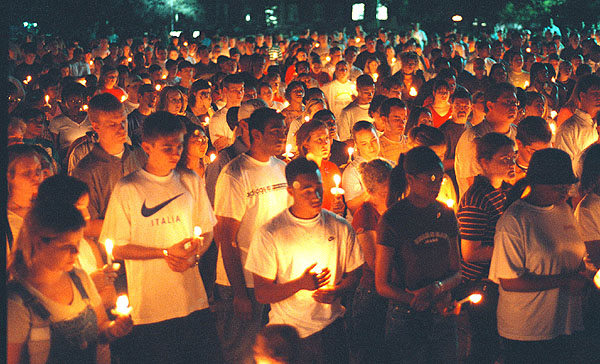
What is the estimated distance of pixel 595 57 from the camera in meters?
14.8

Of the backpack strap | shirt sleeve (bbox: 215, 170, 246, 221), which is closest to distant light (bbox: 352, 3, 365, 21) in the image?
shirt sleeve (bbox: 215, 170, 246, 221)

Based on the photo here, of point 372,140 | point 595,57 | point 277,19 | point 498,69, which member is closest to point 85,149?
point 372,140

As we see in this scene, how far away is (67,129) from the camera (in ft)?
25.7

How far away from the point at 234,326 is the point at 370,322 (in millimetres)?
1096

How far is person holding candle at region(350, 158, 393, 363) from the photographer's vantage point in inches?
179

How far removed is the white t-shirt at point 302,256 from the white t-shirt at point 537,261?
926mm

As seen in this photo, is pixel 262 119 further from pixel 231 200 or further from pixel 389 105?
pixel 389 105

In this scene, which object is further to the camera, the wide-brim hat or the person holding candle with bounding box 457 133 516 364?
the person holding candle with bounding box 457 133 516 364

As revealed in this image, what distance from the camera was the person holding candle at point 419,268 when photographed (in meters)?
3.98

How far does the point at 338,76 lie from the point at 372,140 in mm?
5113

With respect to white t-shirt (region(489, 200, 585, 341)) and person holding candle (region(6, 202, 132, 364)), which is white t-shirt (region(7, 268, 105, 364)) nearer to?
person holding candle (region(6, 202, 132, 364))

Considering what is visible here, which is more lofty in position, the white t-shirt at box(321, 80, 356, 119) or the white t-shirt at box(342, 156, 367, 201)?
the white t-shirt at box(321, 80, 356, 119)

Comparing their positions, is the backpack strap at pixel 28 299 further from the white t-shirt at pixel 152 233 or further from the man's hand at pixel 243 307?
the man's hand at pixel 243 307

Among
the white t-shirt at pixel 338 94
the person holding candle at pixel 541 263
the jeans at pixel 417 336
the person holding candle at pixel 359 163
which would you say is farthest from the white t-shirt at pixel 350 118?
the jeans at pixel 417 336
